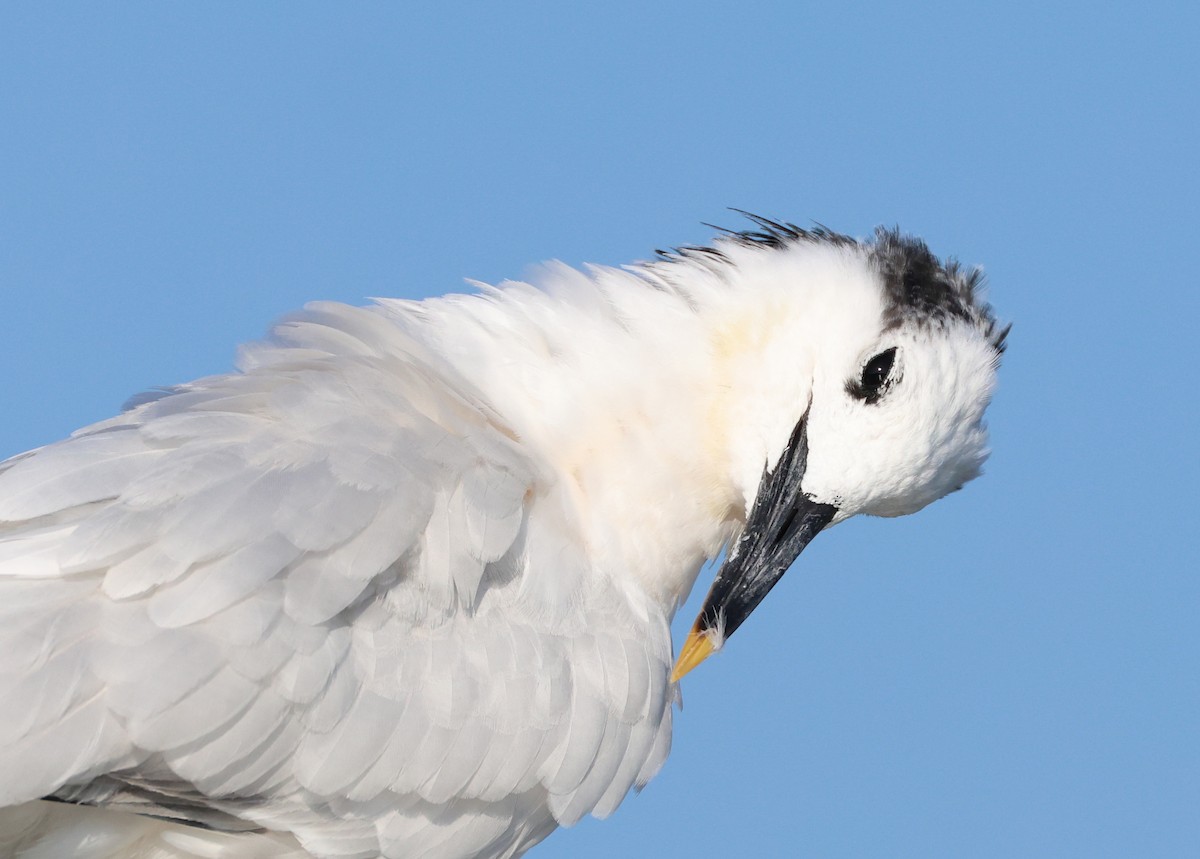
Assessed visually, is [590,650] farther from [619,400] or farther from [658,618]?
[619,400]

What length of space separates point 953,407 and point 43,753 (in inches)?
156

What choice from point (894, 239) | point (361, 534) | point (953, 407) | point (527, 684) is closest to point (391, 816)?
point (527, 684)

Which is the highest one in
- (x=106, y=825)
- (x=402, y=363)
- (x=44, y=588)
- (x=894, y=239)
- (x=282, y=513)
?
(x=894, y=239)

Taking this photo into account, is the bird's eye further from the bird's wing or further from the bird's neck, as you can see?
the bird's wing

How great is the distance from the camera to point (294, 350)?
21.8 ft

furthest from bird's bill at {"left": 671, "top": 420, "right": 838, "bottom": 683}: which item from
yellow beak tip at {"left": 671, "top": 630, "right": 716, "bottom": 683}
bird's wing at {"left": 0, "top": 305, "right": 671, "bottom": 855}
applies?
bird's wing at {"left": 0, "top": 305, "right": 671, "bottom": 855}

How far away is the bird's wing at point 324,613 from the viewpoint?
5.40 m

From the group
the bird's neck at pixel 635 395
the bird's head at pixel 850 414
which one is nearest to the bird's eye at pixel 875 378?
the bird's head at pixel 850 414

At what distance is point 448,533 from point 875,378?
2060 millimetres

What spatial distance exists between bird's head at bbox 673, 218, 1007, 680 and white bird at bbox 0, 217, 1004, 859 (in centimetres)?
1

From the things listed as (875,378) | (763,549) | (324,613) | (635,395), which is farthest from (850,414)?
(324,613)

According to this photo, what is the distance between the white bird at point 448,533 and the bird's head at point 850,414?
0.05ft

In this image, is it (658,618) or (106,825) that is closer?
(106,825)

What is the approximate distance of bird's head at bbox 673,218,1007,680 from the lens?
6.97 m
